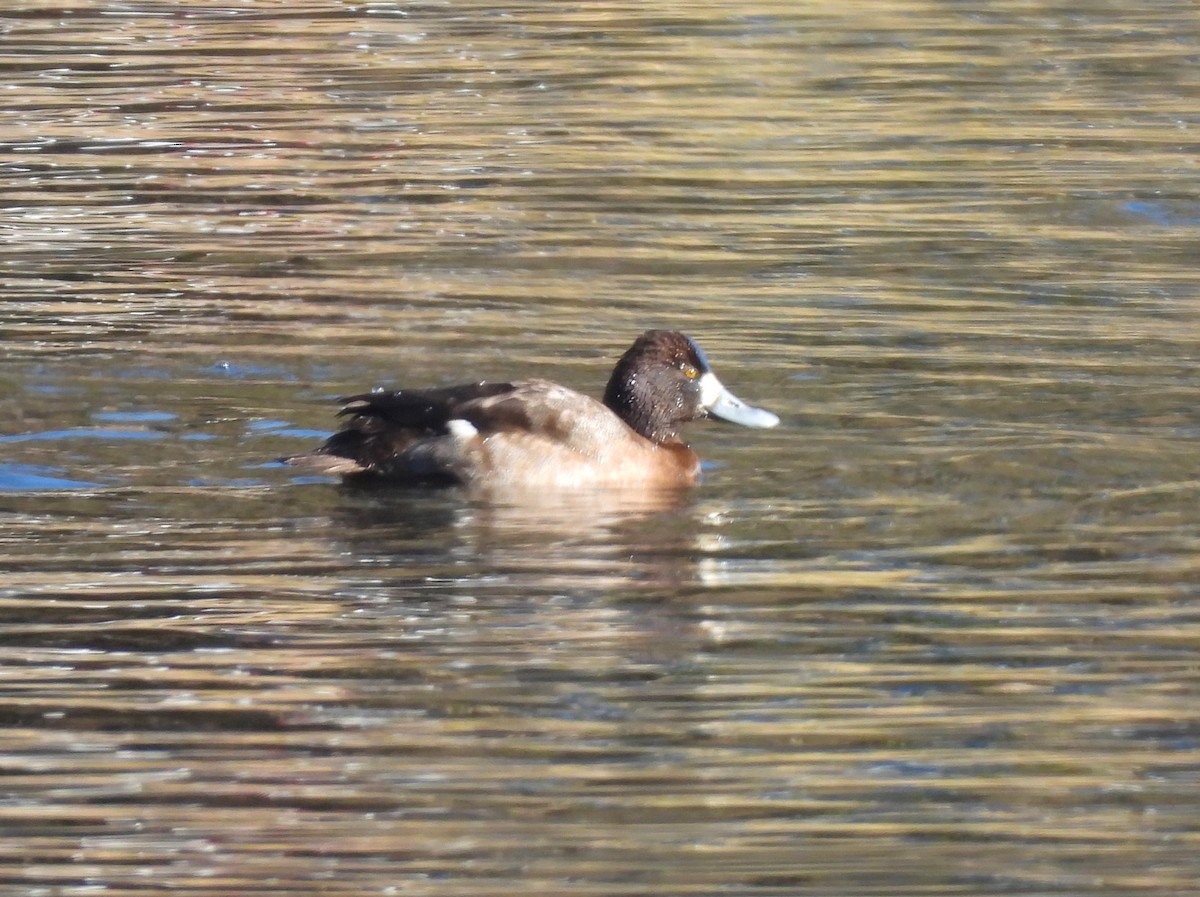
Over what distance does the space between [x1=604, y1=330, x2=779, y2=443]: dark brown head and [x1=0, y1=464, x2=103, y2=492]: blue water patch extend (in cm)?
224

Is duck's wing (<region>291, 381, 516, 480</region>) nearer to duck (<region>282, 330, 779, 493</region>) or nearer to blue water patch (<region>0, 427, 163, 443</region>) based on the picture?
duck (<region>282, 330, 779, 493</region>)

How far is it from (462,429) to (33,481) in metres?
1.64

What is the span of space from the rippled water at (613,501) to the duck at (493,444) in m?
0.20

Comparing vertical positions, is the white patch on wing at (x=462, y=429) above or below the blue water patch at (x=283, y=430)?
above

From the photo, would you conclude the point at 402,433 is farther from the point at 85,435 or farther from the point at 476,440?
the point at 85,435

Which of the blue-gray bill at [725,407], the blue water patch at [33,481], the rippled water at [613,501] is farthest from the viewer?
the blue-gray bill at [725,407]

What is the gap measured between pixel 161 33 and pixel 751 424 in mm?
12372

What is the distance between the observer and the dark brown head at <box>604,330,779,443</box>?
1050cm

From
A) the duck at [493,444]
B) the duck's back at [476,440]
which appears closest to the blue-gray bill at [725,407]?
the duck at [493,444]

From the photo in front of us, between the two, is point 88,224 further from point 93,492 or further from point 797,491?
point 797,491

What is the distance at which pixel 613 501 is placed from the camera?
32.1 ft

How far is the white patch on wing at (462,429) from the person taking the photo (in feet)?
32.1

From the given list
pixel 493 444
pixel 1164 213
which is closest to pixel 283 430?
pixel 493 444

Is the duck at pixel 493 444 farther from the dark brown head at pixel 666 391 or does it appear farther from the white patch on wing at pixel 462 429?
the dark brown head at pixel 666 391
